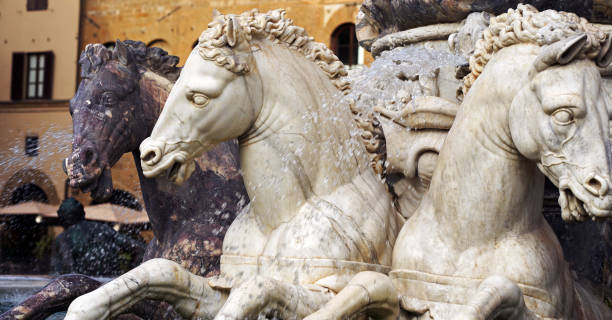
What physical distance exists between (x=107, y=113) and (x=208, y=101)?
3.54 ft

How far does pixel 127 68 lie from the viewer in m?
4.23

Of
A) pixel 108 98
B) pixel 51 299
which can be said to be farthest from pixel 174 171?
pixel 108 98

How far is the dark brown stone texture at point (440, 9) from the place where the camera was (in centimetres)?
392

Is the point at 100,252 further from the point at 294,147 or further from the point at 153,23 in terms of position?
the point at 153,23

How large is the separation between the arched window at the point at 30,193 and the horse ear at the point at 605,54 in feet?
56.3

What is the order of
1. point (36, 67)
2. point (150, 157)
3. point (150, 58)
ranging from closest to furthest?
1. point (150, 157)
2. point (150, 58)
3. point (36, 67)

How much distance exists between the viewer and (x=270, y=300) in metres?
2.77

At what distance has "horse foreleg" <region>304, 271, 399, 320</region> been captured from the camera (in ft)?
9.00

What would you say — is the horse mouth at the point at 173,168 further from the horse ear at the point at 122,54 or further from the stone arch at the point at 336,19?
the stone arch at the point at 336,19

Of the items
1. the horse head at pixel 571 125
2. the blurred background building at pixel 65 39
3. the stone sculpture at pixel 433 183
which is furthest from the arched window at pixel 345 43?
the horse head at pixel 571 125

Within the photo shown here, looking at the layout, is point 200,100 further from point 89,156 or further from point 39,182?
point 39,182

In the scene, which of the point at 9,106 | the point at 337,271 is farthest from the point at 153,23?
the point at 337,271

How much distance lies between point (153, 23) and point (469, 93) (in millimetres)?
19950

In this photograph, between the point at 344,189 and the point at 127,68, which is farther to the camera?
the point at 127,68
